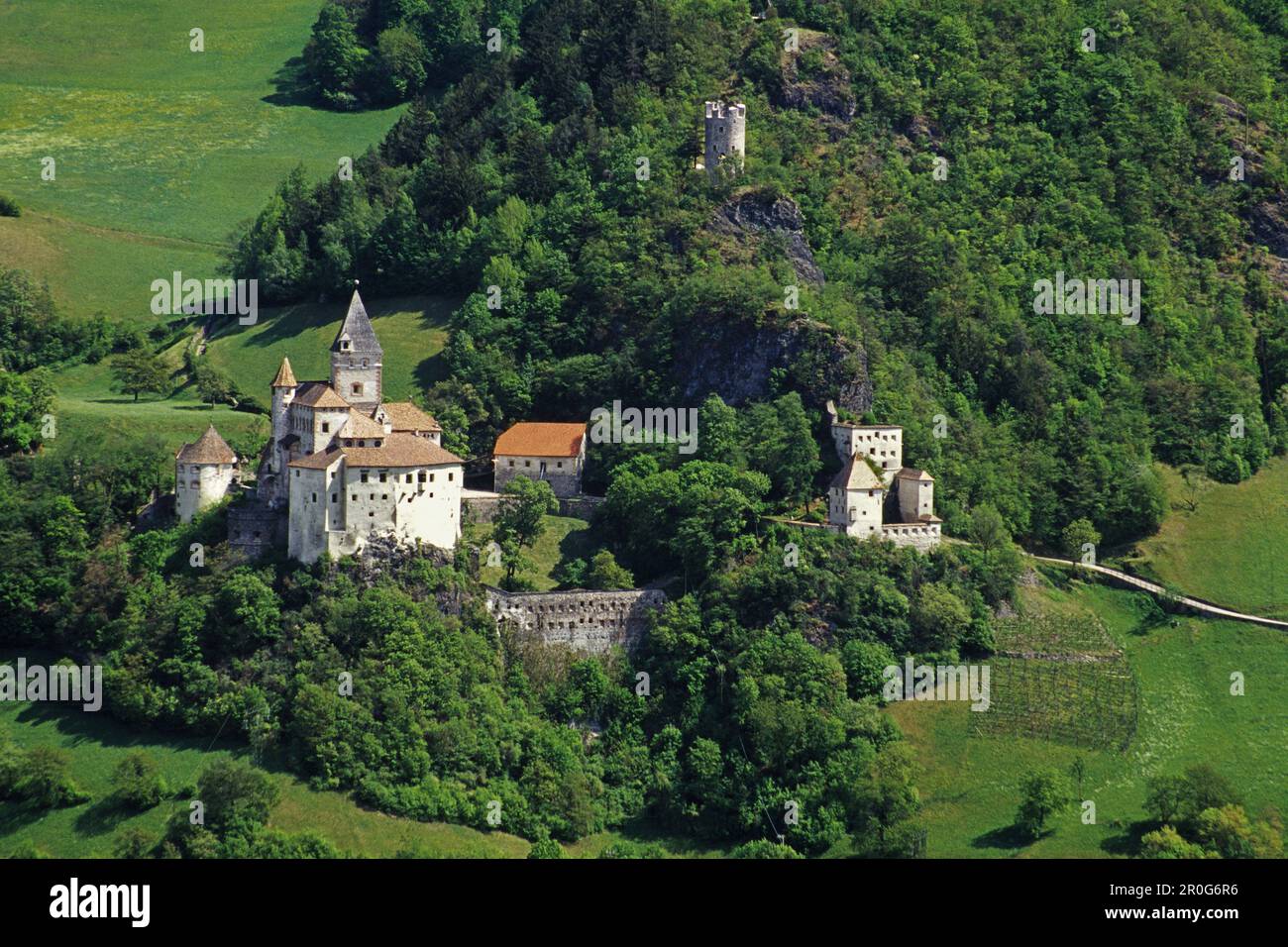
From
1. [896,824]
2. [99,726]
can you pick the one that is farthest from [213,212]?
[896,824]

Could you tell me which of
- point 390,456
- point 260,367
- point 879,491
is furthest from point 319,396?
point 879,491

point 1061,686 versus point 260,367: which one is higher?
point 260,367

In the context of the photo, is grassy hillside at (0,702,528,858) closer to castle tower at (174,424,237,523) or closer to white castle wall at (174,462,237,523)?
white castle wall at (174,462,237,523)

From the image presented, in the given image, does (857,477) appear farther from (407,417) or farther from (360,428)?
(360,428)

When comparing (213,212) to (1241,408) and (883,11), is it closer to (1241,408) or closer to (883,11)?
(883,11)

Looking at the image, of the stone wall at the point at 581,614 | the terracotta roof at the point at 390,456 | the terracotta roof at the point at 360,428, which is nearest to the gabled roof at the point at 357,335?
the terracotta roof at the point at 360,428

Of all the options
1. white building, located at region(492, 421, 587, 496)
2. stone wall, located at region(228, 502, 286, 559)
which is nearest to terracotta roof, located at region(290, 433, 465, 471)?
stone wall, located at region(228, 502, 286, 559)
